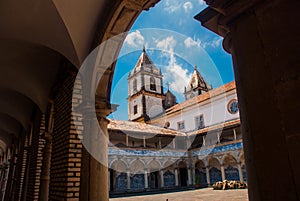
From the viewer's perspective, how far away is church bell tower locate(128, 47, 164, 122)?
36500 millimetres

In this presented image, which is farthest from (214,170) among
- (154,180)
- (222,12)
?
(222,12)

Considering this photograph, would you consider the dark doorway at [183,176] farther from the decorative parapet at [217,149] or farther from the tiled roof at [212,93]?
the tiled roof at [212,93]

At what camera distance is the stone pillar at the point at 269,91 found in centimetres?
126

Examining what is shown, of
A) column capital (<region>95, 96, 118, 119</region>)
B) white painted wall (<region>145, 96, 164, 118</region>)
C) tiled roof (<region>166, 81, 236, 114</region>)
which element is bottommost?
column capital (<region>95, 96, 118, 119</region>)

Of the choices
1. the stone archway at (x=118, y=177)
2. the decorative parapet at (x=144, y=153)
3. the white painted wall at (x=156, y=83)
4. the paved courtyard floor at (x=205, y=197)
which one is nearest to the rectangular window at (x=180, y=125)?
the decorative parapet at (x=144, y=153)

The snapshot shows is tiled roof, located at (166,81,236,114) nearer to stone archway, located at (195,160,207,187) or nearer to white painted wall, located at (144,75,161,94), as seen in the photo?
stone archway, located at (195,160,207,187)

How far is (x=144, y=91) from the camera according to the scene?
36656 mm

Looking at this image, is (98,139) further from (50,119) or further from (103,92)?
(50,119)

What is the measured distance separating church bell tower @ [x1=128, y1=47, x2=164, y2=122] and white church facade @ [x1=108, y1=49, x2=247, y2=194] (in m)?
5.58

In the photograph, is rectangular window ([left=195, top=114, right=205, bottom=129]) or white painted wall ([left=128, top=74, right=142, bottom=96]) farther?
white painted wall ([left=128, top=74, right=142, bottom=96])

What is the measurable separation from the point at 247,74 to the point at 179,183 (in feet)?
86.9

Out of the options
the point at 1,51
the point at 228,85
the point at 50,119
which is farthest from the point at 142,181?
the point at 1,51

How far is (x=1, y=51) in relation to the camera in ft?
18.4

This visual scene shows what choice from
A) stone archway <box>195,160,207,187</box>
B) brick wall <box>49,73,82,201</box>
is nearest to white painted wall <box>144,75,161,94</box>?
stone archway <box>195,160,207,187</box>
